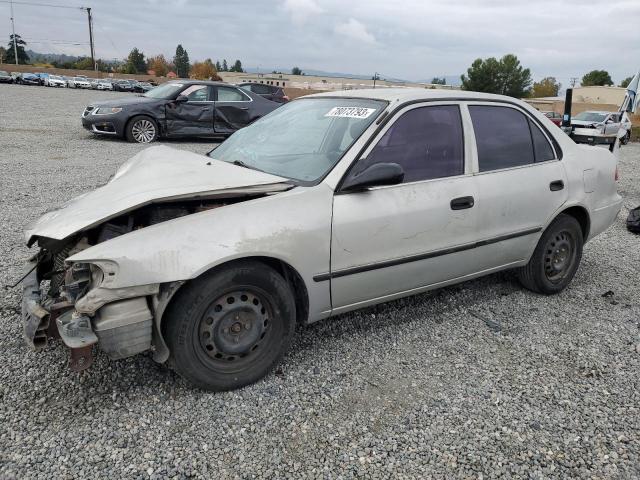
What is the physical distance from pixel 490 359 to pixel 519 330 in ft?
1.85

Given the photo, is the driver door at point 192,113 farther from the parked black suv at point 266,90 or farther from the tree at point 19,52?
the tree at point 19,52

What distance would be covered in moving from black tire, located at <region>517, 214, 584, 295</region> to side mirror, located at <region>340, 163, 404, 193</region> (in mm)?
1850

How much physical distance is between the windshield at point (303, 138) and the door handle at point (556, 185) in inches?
62.8

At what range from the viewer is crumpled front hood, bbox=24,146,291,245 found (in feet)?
8.63

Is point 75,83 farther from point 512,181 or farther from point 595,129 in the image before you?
point 512,181

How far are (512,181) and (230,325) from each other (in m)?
2.33

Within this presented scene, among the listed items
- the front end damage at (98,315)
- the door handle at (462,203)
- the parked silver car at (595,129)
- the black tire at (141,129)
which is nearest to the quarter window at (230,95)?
the black tire at (141,129)

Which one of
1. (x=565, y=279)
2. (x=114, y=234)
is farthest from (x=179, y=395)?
(x=565, y=279)

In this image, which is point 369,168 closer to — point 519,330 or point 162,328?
point 162,328

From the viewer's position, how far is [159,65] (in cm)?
10575

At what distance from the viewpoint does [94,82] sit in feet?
170

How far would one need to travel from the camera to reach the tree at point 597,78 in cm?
8600

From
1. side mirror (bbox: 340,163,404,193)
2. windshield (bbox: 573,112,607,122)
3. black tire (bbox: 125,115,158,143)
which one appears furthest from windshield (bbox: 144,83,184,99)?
windshield (bbox: 573,112,607,122)

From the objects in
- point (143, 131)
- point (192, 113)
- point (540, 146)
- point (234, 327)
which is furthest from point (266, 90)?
point (234, 327)
